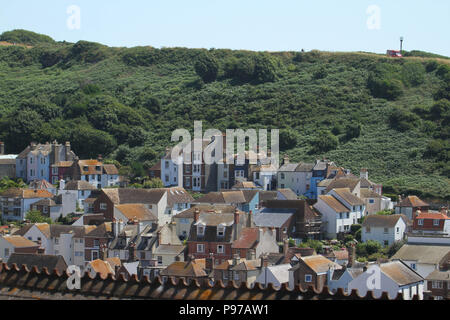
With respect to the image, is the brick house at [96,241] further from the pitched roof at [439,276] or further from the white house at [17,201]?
the pitched roof at [439,276]

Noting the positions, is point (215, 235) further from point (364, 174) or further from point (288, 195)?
point (364, 174)

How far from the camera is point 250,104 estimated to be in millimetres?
116375

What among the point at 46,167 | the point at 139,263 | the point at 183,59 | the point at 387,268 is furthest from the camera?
the point at 183,59


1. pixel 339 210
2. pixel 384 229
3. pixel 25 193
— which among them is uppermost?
pixel 339 210

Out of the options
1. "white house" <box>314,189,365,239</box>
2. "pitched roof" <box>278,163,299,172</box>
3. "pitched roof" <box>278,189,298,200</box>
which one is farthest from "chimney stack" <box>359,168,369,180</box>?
"white house" <box>314,189,365,239</box>

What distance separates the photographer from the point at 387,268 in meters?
43.2

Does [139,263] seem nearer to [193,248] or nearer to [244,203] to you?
[193,248]

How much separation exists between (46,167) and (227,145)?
57.4 ft

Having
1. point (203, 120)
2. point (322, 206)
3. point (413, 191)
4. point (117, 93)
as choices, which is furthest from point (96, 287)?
point (117, 93)

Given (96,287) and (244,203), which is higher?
(96,287)

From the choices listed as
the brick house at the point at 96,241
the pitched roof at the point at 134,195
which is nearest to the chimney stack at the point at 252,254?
the brick house at the point at 96,241

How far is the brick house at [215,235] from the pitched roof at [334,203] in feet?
30.2

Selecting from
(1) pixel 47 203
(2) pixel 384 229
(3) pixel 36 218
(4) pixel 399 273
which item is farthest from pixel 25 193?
(4) pixel 399 273

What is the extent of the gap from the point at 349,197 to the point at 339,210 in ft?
10.4
